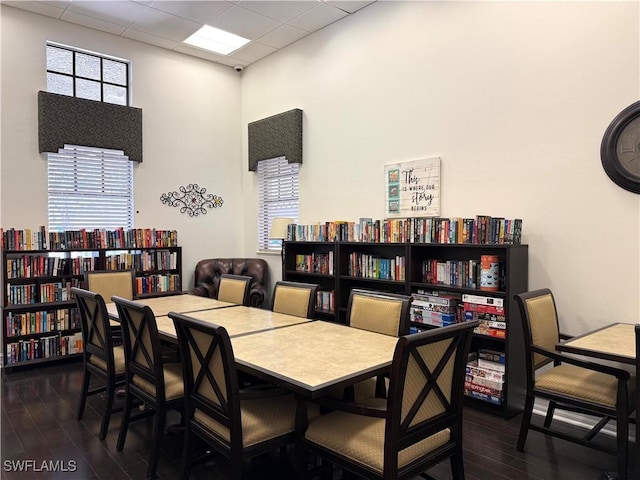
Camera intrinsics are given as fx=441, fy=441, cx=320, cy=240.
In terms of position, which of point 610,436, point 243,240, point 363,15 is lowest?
point 610,436

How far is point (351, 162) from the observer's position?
4.98 meters

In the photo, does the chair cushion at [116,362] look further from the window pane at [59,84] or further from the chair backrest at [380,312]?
the window pane at [59,84]

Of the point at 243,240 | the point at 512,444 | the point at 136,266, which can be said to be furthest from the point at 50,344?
the point at 512,444

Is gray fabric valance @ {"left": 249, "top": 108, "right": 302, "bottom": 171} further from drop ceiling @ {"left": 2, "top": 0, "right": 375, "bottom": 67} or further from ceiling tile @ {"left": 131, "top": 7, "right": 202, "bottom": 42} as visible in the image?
ceiling tile @ {"left": 131, "top": 7, "right": 202, "bottom": 42}

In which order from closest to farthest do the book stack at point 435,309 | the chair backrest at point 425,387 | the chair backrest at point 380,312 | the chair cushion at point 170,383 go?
the chair backrest at point 425,387 < the chair cushion at point 170,383 < the chair backrest at point 380,312 < the book stack at point 435,309

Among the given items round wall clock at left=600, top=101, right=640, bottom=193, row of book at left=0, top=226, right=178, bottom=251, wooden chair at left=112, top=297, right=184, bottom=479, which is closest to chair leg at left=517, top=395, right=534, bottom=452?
round wall clock at left=600, top=101, right=640, bottom=193

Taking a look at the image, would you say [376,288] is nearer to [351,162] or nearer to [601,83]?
[351,162]

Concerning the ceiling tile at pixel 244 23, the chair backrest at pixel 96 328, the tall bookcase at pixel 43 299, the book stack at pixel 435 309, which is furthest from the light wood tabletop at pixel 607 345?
the ceiling tile at pixel 244 23

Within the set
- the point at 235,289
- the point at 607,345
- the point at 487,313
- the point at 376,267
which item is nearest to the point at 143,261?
the point at 235,289

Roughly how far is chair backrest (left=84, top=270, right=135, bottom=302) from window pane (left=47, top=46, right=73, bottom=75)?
2523mm

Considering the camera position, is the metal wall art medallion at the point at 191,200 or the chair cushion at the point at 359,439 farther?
the metal wall art medallion at the point at 191,200

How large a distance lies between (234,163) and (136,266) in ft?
6.93

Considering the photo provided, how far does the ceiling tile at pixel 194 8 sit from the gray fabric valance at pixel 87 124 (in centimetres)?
129

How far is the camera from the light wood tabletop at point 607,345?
7.30 feet
